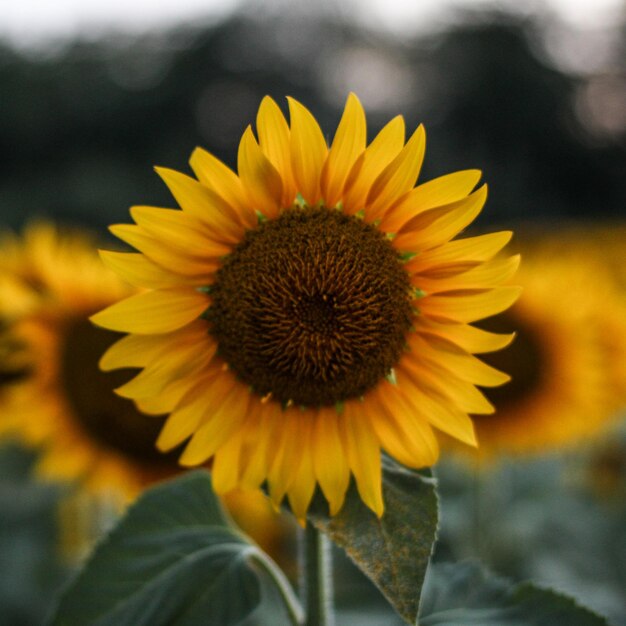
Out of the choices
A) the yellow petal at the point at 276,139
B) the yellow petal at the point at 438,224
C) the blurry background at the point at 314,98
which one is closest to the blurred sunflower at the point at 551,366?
the yellow petal at the point at 438,224

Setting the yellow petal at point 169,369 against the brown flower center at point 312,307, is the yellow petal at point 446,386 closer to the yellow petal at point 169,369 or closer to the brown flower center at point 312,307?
the brown flower center at point 312,307

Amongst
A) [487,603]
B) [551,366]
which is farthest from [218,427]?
[551,366]

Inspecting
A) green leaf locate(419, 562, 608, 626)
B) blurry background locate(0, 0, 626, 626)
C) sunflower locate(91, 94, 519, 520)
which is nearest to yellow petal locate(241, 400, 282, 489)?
sunflower locate(91, 94, 519, 520)

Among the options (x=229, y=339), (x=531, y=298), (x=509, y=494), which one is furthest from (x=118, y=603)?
(x=509, y=494)

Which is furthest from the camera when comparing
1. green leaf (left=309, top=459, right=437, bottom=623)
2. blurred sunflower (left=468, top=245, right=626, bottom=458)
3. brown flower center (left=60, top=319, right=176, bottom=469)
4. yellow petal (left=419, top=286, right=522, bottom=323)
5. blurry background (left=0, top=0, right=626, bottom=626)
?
blurry background (left=0, top=0, right=626, bottom=626)

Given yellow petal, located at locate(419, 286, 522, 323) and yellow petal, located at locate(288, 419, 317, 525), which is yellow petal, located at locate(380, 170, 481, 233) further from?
yellow petal, located at locate(288, 419, 317, 525)

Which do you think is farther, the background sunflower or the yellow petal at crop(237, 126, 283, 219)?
the background sunflower

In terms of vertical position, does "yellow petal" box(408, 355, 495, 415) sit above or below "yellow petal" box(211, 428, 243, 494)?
above
